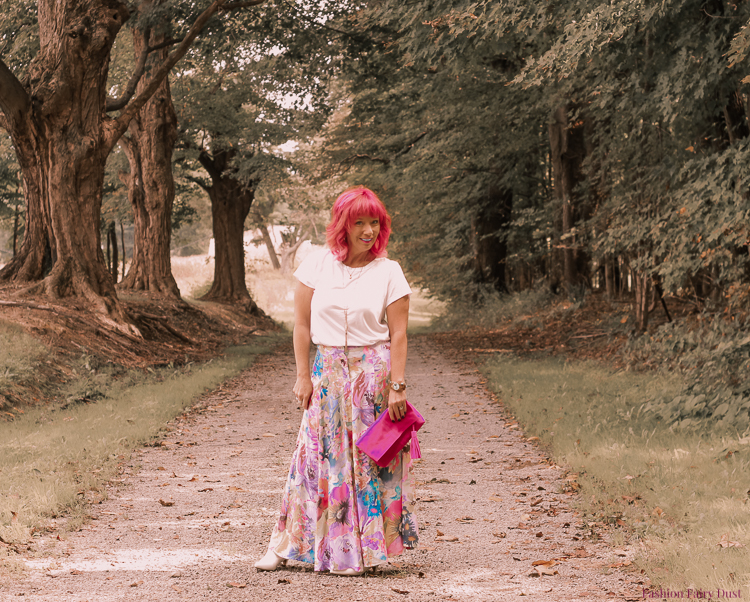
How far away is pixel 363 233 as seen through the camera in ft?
13.8

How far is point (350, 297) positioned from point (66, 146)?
1051 cm

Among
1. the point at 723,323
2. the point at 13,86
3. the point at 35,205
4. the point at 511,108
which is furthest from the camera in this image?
the point at 511,108

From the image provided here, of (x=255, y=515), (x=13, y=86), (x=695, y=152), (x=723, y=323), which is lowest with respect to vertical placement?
(x=255, y=515)

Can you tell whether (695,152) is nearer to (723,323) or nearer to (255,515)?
(723,323)

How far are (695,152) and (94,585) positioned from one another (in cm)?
950

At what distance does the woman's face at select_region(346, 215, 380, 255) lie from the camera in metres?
4.21

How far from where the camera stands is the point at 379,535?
4188 mm

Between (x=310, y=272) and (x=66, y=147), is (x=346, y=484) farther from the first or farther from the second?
(x=66, y=147)

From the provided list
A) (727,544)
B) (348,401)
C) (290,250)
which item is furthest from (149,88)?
(290,250)

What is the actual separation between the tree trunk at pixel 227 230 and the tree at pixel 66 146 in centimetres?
1207

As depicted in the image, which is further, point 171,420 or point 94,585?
point 171,420

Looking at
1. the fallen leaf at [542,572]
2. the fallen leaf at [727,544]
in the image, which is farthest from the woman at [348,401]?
the fallen leaf at [727,544]

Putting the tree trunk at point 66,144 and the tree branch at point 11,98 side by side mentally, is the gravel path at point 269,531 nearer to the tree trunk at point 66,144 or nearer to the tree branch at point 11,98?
the tree trunk at point 66,144

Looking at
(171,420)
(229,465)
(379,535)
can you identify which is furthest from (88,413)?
(379,535)
